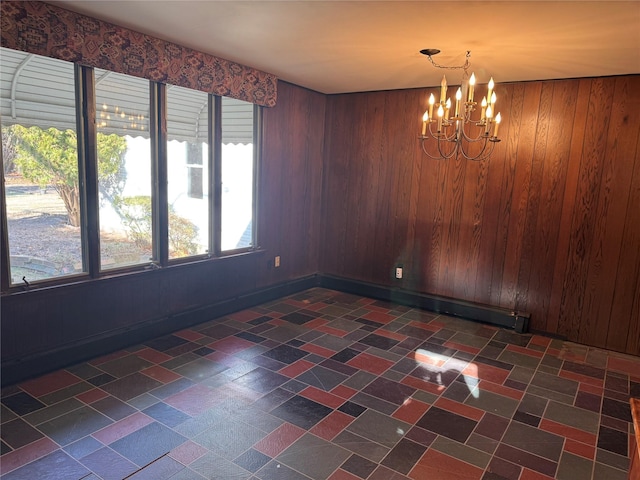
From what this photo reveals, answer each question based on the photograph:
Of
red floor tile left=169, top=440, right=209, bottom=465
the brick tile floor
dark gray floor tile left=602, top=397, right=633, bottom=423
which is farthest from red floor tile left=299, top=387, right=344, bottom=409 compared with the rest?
dark gray floor tile left=602, top=397, right=633, bottom=423

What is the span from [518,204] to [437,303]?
1253 mm

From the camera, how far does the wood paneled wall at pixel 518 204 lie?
3555 millimetres

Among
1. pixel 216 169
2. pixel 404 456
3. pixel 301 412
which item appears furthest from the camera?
pixel 216 169

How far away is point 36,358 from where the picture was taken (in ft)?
9.00

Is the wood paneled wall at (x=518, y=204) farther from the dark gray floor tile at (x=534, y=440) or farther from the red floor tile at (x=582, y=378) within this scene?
the dark gray floor tile at (x=534, y=440)

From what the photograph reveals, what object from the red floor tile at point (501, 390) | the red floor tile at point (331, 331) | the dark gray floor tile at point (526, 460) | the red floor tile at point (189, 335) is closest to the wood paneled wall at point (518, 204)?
the red floor tile at point (331, 331)

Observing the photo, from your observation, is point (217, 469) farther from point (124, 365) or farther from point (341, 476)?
point (124, 365)

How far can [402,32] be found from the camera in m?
2.64

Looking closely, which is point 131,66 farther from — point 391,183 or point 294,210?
point 391,183

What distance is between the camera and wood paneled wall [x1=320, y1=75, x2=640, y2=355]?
3.55 meters

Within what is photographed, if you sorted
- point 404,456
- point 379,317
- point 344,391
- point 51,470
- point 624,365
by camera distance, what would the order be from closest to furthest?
point 51,470 → point 404,456 → point 344,391 → point 624,365 → point 379,317

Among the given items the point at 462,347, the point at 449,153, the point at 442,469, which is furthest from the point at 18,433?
the point at 449,153

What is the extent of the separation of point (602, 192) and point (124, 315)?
3985 millimetres

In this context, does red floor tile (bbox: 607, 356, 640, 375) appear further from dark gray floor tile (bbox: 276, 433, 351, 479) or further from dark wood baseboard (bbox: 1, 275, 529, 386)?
dark gray floor tile (bbox: 276, 433, 351, 479)
